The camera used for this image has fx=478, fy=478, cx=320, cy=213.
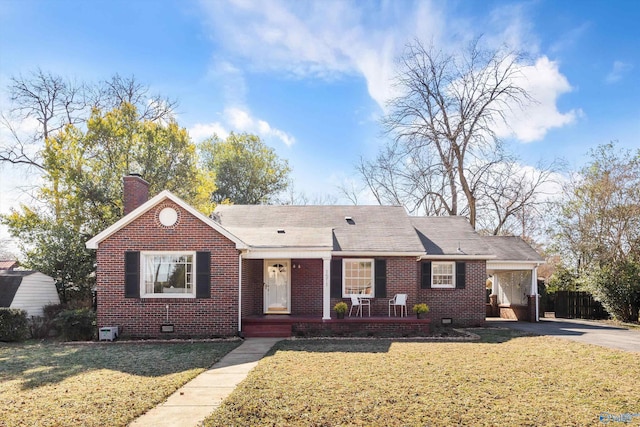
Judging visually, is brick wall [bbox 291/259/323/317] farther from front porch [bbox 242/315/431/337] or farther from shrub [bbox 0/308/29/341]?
shrub [bbox 0/308/29/341]

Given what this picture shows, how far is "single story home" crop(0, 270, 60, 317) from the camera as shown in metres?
14.5

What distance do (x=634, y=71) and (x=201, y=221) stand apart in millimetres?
15178

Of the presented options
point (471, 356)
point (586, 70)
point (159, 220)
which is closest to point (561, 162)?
point (586, 70)

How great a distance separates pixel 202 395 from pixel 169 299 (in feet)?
22.6

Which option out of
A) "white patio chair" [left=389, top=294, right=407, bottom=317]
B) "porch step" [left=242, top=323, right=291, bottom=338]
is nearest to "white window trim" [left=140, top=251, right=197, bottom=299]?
"porch step" [left=242, top=323, right=291, bottom=338]

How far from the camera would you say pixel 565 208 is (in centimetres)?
2275

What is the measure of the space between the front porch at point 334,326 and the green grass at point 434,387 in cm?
259

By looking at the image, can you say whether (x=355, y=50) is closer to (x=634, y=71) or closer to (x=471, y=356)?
(x=634, y=71)

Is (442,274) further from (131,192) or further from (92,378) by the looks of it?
(92,378)

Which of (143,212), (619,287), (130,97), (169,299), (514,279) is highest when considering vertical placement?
(130,97)

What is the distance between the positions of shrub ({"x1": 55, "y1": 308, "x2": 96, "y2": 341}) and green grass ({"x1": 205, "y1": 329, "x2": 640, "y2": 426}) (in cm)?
595

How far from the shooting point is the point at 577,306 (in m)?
22.0

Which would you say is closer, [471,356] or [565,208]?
[471,356]

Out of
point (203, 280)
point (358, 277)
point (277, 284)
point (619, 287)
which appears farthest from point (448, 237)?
point (203, 280)
